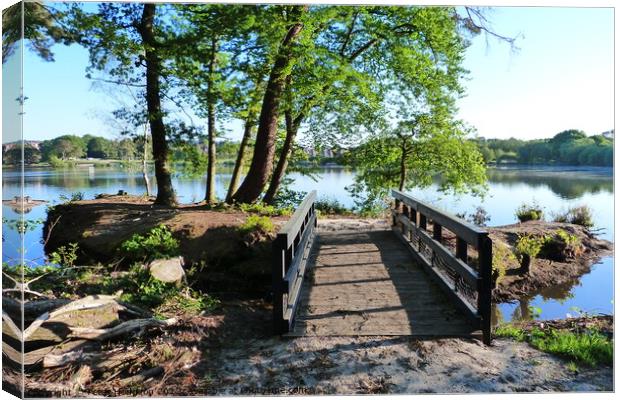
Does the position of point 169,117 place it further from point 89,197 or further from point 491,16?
point 491,16

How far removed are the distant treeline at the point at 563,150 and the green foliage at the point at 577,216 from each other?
7.00ft

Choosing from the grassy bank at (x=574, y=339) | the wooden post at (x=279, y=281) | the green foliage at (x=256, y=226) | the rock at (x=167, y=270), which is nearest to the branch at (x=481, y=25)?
the grassy bank at (x=574, y=339)

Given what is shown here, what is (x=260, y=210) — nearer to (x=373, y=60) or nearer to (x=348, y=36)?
(x=348, y=36)

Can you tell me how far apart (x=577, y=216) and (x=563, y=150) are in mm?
4242

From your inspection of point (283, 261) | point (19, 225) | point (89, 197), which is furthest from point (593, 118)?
point (89, 197)

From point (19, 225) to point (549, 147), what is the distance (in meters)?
6.21

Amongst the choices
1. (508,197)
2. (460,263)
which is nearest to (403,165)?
(508,197)

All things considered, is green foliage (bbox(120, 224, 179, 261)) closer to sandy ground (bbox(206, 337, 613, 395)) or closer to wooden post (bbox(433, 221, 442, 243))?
sandy ground (bbox(206, 337, 613, 395))

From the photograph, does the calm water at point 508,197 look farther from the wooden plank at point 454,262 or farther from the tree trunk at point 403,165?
the wooden plank at point 454,262

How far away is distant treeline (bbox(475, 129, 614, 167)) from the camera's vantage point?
16.4 feet

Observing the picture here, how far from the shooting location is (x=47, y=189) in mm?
5633

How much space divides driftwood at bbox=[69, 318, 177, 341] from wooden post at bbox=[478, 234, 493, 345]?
107 inches

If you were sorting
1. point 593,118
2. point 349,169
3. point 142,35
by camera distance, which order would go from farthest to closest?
point 349,169, point 142,35, point 593,118

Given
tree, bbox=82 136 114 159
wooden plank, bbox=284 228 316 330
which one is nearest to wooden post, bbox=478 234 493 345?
wooden plank, bbox=284 228 316 330
